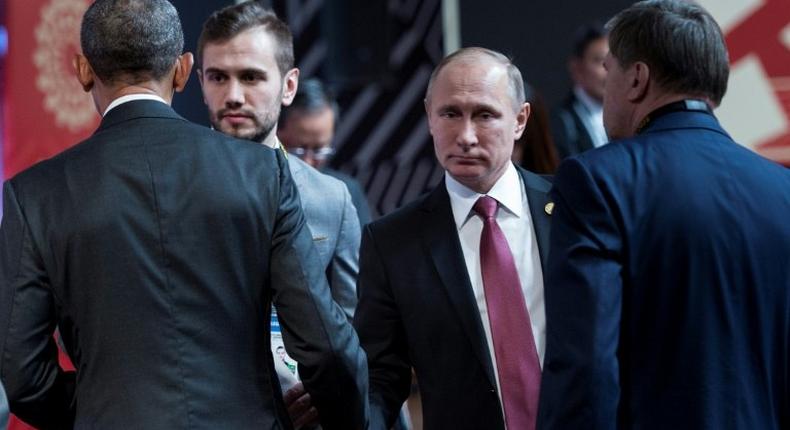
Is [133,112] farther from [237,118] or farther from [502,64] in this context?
[502,64]

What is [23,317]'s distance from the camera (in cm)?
258

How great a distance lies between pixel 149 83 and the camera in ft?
8.85

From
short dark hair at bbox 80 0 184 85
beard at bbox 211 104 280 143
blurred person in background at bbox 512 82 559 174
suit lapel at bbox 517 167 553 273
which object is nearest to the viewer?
short dark hair at bbox 80 0 184 85

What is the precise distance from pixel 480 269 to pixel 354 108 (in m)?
4.77

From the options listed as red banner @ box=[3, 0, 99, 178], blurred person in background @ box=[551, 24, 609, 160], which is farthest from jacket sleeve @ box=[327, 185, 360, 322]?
blurred person in background @ box=[551, 24, 609, 160]

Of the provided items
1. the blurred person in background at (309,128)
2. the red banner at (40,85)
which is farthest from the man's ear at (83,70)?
the blurred person in background at (309,128)

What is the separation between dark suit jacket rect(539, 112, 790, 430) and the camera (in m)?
2.49

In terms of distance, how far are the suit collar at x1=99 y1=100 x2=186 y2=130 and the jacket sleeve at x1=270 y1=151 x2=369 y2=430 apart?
25 centimetres

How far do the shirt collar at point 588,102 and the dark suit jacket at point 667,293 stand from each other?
3.74 metres

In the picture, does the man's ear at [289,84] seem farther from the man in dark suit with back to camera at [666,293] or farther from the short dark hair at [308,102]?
the short dark hair at [308,102]

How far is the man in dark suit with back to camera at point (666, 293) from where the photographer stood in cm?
248

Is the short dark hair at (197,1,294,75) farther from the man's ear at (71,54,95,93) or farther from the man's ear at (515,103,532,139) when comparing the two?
the man's ear at (71,54,95,93)

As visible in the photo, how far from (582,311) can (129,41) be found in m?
1.02

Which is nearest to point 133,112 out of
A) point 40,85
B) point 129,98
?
point 129,98
